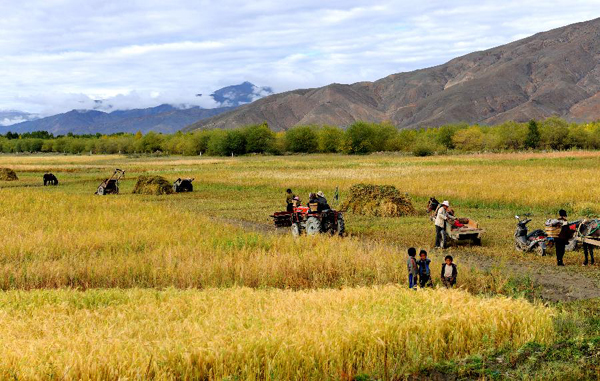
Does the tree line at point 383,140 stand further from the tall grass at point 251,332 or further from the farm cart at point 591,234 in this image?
the tall grass at point 251,332

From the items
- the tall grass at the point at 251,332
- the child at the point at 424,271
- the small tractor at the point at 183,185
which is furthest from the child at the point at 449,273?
the small tractor at the point at 183,185

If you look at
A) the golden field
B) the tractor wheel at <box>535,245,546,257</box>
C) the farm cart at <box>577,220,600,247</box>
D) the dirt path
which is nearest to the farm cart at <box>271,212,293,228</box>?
the golden field

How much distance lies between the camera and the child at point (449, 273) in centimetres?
1262

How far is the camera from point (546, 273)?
1503 centimetres

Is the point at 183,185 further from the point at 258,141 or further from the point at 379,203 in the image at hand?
the point at 258,141

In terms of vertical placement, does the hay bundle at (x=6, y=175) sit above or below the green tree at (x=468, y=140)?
below

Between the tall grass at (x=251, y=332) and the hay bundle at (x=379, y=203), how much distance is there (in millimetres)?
16597

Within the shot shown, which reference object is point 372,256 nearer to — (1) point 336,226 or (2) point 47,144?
(1) point 336,226

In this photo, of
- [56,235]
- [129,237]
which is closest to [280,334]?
[129,237]

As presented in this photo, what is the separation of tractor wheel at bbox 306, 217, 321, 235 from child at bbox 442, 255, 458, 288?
818 centimetres

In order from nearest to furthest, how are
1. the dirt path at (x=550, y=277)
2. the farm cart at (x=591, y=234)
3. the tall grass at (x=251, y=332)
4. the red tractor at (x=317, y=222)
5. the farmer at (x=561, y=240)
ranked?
the tall grass at (x=251, y=332) → the dirt path at (x=550, y=277) → the farmer at (x=561, y=240) → the farm cart at (x=591, y=234) → the red tractor at (x=317, y=222)

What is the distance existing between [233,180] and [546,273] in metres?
38.7

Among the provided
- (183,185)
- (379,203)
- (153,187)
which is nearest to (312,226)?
(379,203)

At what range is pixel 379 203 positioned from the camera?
92.6 feet
